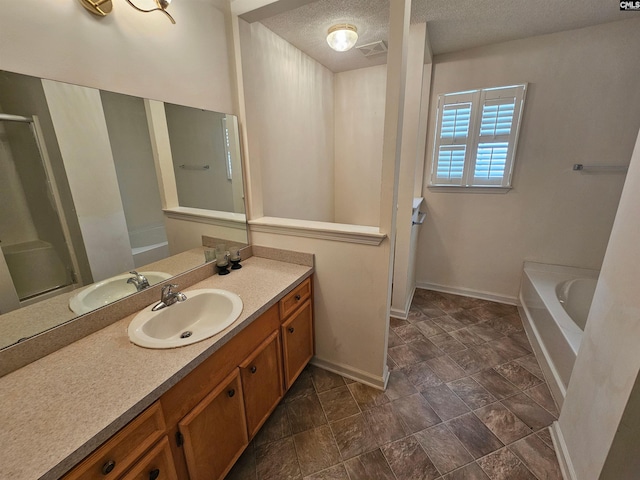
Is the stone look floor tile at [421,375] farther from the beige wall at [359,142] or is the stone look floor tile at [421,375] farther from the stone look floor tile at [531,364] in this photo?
the beige wall at [359,142]

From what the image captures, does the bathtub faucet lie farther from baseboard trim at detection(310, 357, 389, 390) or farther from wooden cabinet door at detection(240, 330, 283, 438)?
baseboard trim at detection(310, 357, 389, 390)

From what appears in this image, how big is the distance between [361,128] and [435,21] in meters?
1.17

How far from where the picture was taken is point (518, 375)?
6.04ft

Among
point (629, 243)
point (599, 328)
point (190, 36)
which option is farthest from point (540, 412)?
point (190, 36)

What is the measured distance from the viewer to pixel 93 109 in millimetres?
1040

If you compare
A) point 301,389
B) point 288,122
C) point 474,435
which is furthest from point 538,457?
point 288,122

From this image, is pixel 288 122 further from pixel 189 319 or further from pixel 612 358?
pixel 612 358

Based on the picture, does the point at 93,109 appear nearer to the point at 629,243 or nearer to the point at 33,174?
the point at 33,174

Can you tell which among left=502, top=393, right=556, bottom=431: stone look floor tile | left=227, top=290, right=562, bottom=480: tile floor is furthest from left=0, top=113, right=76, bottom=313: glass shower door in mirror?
left=502, top=393, right=556, bottom=431: stone look floor tile

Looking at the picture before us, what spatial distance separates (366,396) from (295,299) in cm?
80

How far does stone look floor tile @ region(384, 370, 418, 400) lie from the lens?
171 centimetres

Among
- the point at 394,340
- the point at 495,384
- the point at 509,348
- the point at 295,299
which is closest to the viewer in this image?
the point at 295,299

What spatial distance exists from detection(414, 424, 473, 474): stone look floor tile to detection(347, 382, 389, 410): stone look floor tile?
10.7 inches

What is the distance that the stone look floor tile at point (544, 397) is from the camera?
1.58 meters
